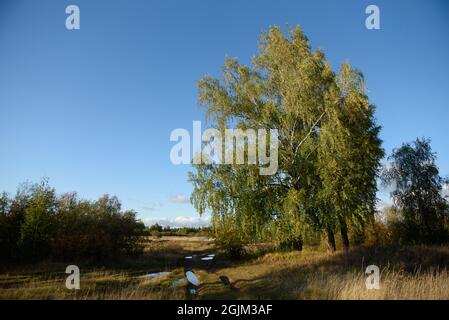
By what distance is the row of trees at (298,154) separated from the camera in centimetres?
2044

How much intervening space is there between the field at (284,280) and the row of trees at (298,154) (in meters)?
2.80

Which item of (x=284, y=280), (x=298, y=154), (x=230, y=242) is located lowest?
(x=230, y=242)

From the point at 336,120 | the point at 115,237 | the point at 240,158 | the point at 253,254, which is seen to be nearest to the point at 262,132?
the point at 240,158

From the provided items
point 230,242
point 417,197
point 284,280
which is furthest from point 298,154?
point 417,197

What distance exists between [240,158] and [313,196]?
17.7 ft

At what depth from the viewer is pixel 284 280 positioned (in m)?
14.2

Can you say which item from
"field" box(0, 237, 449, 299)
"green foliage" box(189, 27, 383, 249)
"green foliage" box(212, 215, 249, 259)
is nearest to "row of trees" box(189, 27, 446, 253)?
"green foliage" box(189, 27, 383, 249)

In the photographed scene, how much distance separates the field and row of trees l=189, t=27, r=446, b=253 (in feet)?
9.18

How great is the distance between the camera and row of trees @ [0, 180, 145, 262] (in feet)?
84.8

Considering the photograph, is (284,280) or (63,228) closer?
(284,280)

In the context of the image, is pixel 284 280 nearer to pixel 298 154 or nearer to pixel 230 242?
pixel 298 154

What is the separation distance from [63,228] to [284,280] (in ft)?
75.4
